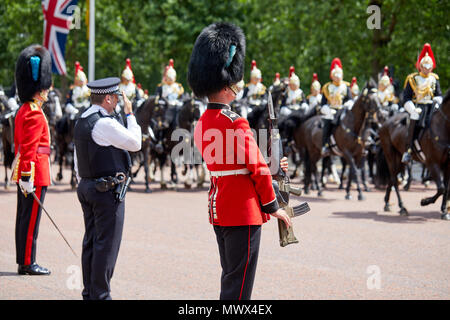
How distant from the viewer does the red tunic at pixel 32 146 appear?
272 inches

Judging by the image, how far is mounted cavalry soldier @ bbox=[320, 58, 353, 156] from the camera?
15289mm

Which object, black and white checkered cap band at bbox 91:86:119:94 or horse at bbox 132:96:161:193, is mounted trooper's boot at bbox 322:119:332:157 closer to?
horse at bbox 132:96:161:193

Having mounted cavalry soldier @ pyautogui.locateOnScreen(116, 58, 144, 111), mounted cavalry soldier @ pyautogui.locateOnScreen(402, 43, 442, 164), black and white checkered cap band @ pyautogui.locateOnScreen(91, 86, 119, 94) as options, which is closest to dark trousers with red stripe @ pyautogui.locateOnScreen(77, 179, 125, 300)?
black and white checkered cap band @ pyautogui.locateOnScreen(91, 86, 119, 94)

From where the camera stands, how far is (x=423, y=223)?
1102 centimetres

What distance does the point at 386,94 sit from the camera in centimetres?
1847

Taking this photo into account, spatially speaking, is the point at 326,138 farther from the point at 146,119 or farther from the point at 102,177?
the point at 102,177

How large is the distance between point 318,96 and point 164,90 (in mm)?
4179

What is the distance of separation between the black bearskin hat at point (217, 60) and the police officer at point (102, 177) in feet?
2.92

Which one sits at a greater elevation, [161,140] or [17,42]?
[17,42]

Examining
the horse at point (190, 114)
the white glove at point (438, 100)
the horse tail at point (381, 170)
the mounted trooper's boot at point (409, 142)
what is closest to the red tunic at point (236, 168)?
the white glove at point (438, 100)

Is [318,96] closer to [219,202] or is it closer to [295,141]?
[295,141]

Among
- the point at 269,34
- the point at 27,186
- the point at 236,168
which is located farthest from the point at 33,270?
the point at 269,34

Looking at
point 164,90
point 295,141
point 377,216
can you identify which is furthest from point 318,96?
point 377,216

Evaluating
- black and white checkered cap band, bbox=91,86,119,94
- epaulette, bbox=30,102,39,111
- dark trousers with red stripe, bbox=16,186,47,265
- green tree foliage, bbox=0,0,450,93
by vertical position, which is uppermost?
green tree foliage, bbox=0,0,450,93
